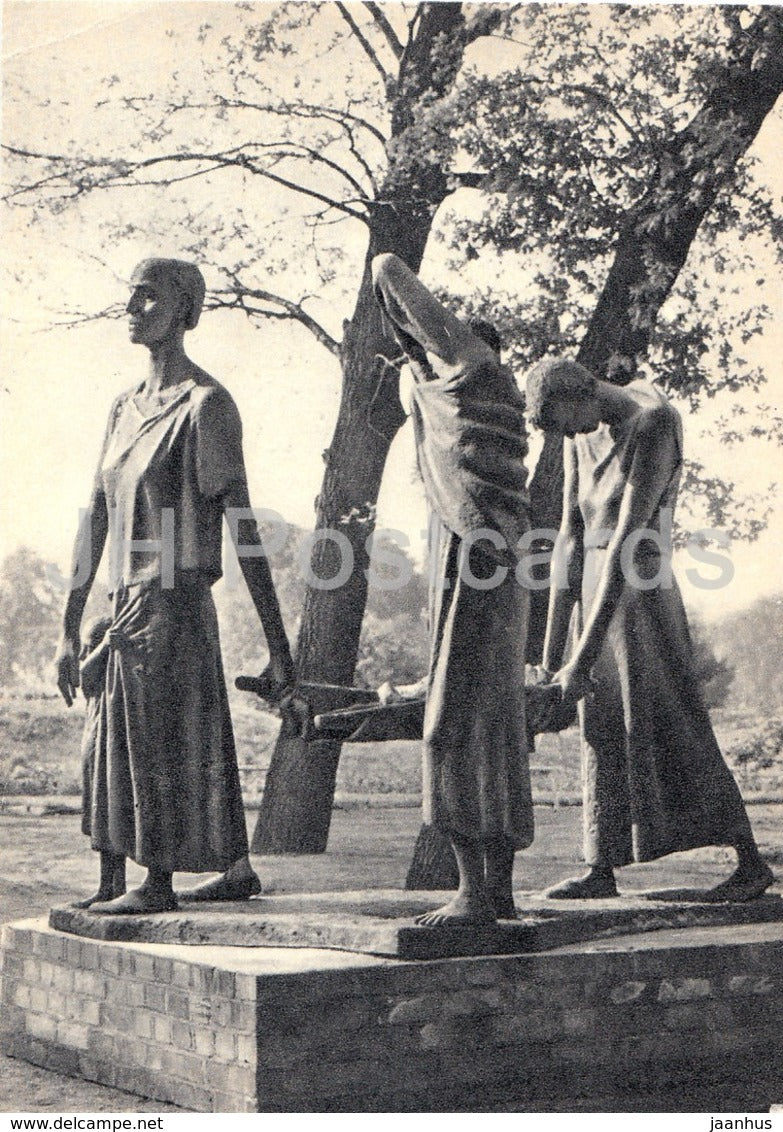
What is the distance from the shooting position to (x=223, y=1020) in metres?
6.38

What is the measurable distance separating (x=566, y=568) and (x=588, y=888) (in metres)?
1.31

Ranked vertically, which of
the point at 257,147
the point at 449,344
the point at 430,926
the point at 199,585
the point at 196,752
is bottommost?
the point at 430,926

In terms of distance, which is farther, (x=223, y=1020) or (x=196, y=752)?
(x=196, y=752)

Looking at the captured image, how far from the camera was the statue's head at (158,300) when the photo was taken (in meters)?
7.62

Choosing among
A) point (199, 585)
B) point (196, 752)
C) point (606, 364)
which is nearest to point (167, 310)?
point (199, 585)

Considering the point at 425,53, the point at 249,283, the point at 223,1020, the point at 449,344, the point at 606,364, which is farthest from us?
the point at 249,283

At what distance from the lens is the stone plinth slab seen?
21.7 feet

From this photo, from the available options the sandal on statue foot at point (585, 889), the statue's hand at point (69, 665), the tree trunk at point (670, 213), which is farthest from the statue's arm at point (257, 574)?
the tree trunk at point (670, 213)

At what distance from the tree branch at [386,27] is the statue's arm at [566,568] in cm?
563

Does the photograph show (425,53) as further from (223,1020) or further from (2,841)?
(223,1020)

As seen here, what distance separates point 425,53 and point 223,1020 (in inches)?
310

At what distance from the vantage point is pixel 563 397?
757 centimetres

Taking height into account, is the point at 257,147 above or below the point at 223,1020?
above

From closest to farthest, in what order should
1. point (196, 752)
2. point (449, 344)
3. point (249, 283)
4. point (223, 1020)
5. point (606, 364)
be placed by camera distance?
point (223, 1020) < point (449, 344) < point (196, 752) < point (606, 364) < point (249, 283)
